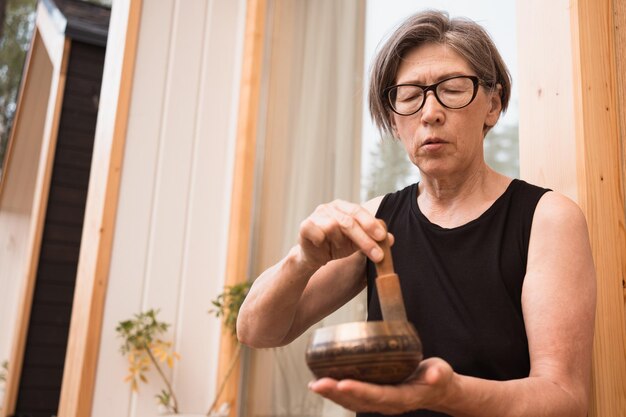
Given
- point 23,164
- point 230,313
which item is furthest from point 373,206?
point 23,164

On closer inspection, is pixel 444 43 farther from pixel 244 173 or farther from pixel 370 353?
pixel 244 173

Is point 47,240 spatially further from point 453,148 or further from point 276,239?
point 453,148

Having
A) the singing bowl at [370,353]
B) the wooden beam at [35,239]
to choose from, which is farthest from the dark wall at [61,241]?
the singing bowl at [370,353]

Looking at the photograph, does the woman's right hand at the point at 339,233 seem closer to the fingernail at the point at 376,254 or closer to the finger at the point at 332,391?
the fingernail at the point at 376,254

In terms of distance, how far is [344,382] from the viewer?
0.79m

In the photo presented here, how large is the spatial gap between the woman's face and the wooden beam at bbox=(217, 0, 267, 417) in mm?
1730

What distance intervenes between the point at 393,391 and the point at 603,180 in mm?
780

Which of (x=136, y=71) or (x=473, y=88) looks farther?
(x=136, y=71)

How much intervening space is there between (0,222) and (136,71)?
3361mm

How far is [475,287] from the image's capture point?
1211mm

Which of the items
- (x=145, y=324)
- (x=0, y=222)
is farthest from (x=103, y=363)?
(x=0, y=222)

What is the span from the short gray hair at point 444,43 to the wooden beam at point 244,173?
1.67 metres

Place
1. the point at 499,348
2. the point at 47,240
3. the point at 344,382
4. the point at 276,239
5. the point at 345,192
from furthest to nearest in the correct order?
1. the point at 47,240
2. the point at 276,239
3. the point at 345,192
4. the point at 499,348
5. the point at 344,382

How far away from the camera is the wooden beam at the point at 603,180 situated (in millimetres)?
1275
